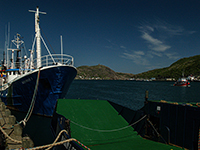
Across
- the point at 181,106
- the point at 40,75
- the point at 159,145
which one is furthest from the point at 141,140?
the point at 40,75

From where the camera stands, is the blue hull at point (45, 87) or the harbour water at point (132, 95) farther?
the harbour water at point (132, 95)

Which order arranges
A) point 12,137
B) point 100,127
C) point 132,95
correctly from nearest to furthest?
point 12,137, point 100,127, point 132,95

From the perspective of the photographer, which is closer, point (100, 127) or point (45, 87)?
point (100, 127)

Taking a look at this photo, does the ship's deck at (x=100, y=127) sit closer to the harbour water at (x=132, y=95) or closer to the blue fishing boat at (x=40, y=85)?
the blue fishing boat at (x=40, y=85)

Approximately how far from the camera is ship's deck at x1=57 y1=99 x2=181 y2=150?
871 centimetres

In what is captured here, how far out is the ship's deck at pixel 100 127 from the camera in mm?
8711

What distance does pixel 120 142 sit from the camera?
927 cm

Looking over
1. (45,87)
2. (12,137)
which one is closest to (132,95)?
(45,87)

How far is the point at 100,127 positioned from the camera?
34.3 ft

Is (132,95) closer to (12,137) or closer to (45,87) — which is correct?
(45,87)

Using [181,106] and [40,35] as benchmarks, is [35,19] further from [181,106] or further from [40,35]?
[181,106]

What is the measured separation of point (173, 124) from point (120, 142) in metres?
3.37

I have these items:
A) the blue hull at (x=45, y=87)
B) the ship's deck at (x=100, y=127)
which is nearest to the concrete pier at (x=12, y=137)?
the ship's deck at (x=100, y=127)

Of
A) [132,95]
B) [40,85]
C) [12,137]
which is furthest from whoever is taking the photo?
[132,95]
